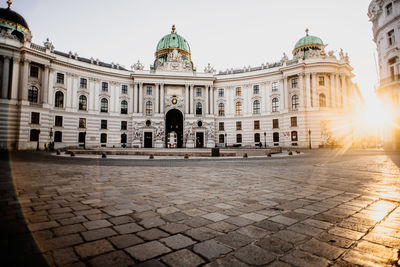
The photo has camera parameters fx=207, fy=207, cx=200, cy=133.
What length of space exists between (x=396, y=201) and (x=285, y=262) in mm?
3805

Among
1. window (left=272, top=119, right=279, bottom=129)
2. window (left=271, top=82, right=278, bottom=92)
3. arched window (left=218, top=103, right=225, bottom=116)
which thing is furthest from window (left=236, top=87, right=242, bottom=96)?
window (left=272, top=119, right=279, bottom=129)

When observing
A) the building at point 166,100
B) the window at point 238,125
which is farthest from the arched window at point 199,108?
the window at point 238,125

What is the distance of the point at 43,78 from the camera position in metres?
34.2

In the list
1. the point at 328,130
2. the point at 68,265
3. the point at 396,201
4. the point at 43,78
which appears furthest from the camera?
the point at 328,130

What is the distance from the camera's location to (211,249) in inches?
89.0

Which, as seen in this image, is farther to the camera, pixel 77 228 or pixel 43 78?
pixel 43 78

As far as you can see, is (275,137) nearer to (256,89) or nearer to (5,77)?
(256,89)

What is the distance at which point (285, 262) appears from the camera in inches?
78.5

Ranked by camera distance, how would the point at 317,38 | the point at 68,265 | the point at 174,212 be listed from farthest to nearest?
the point at 317,38 < the point at 174,212 < the point at 68,265

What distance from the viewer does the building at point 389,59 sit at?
917 inches

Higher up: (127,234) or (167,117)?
(167,117)

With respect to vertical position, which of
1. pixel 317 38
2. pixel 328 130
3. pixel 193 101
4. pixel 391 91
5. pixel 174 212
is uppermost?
pixel 317 38

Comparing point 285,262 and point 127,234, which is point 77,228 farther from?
point 285,262

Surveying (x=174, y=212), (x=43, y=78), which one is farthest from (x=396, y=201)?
(x=43, y=78)
